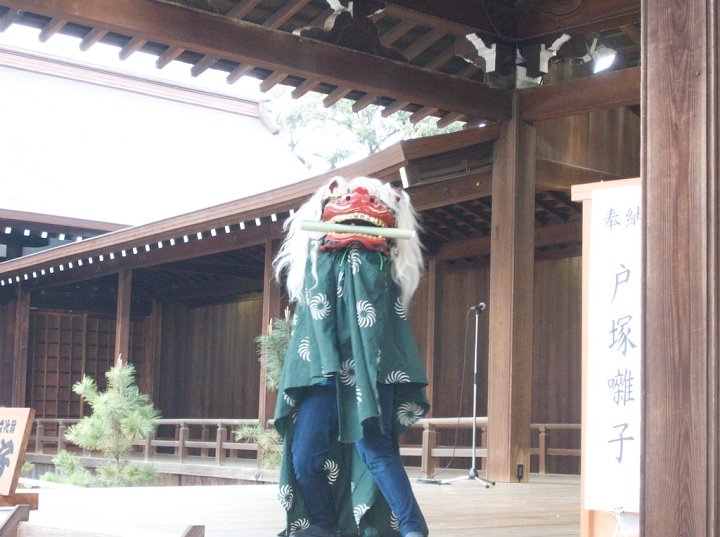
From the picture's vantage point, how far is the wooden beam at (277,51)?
5.67 m

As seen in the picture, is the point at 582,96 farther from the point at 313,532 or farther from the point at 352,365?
the point at 313,532

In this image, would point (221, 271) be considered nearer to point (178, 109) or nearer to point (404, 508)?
point (178, 109)

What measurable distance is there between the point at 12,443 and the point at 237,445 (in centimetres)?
605

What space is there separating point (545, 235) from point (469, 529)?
6.45 m

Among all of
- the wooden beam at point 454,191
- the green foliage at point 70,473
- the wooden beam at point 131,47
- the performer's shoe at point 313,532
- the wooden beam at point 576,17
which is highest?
the wooden beam at point 576,17

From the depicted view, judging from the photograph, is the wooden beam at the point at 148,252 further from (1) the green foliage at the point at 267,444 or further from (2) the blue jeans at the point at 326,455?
(2) the blue jeans at the point at 326,455

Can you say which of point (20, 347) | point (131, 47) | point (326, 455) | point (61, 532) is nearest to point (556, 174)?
point (131, 47)

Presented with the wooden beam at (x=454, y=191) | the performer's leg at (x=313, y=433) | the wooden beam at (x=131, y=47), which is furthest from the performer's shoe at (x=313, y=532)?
the wooden beam at (x=454, y=191)

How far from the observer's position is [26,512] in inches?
155

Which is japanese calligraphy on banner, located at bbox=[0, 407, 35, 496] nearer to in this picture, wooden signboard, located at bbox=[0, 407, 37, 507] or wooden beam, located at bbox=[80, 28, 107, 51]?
wooden signboard, located at bbox=[0, 407, 37, 507]

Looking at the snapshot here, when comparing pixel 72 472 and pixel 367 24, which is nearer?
pixel 367 24

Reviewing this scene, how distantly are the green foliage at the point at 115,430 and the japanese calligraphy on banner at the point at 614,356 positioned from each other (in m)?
7.71

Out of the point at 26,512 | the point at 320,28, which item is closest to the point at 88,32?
the point at 320,28

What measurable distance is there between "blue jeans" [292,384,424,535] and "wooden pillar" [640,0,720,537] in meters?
1.05
